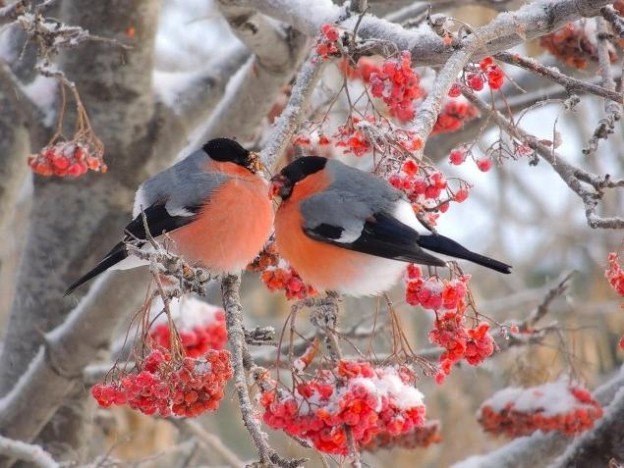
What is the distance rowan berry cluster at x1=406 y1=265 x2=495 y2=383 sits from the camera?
208 centimetres

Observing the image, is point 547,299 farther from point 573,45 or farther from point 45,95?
point 45,95

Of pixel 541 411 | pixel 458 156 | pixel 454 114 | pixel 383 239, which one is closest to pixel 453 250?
pixel 383 239

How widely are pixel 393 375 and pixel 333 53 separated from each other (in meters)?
0.97

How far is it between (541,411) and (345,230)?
54.4 inches

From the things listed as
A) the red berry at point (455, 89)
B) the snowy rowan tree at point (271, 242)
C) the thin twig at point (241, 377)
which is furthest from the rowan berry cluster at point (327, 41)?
the thin twig at point (241, 377)

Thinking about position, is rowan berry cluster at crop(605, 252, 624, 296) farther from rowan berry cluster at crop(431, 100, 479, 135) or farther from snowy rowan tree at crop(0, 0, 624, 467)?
rowan berry cluster at crop(431, 100, 479, 135)

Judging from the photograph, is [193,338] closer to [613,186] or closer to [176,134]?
[176,134]

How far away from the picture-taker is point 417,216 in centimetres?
247

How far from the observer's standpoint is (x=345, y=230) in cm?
259

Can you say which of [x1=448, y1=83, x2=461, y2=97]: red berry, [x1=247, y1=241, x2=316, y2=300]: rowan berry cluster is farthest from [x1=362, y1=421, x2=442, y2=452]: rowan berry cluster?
[x1=448, y1=83, x2=461, y2=97]: red berry

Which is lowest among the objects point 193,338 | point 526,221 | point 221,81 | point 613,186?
point 526,221

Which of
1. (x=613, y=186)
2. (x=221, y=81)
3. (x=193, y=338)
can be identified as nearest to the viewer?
(x=613, y=186)

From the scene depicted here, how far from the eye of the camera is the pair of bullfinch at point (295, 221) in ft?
8.06

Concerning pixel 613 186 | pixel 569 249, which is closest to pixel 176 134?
pixel 613 186
